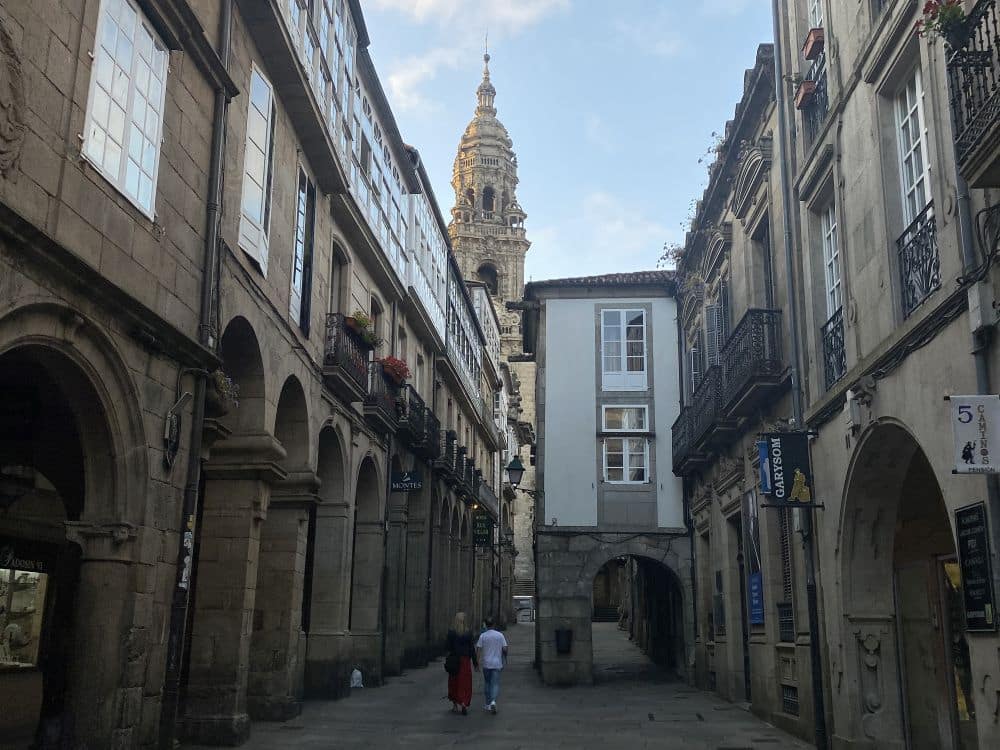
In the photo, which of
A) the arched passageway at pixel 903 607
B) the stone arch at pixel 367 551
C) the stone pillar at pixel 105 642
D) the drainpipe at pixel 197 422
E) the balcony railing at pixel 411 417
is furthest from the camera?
the balcony railing at pixel 411 417

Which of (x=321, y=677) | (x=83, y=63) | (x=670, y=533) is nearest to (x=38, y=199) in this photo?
(x=83, y=63)

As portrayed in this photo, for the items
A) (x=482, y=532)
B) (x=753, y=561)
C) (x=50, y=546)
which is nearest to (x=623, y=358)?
(x=753, y=561)

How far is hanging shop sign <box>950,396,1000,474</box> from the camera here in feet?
23.6

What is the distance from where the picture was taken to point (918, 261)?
9.56 metres

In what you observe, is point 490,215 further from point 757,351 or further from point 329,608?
point 757,351

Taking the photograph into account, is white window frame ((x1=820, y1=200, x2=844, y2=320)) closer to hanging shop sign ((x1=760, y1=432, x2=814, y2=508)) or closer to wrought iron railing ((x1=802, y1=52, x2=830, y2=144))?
wrought iron railing ((x1=802, y1=52, x2=830, y2=144))

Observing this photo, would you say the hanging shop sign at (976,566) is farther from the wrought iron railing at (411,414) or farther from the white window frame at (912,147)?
the wrought iron railing at (411,414)

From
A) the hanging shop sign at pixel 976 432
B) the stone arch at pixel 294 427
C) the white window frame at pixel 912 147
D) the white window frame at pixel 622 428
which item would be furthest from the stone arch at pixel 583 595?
the hanging shop sign at pixel 976 432

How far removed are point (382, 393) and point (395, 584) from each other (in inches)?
189

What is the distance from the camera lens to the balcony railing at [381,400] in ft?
67.3

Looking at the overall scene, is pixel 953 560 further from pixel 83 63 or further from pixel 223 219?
pixel 83 63

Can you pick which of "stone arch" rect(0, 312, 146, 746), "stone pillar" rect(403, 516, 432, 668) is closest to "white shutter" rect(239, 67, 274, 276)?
"stone arch" rect(0, 312, 146, 746)

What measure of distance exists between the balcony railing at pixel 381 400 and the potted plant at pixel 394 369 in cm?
7

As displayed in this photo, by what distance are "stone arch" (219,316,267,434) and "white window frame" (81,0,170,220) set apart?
364 cm
